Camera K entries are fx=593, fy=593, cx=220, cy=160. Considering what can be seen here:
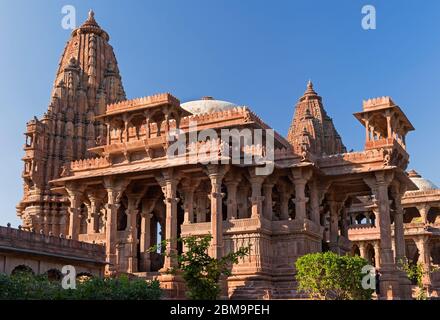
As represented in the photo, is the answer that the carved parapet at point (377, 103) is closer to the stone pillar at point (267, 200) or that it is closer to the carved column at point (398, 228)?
the carved column at point (398, 228)

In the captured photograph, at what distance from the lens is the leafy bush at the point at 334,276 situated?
25.4 meters

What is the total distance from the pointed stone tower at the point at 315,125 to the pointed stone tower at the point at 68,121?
19.4 metres

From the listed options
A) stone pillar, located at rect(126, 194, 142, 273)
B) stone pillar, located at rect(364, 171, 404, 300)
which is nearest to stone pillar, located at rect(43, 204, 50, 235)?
stone pillar, located at rect(126, 194, 142, 273)

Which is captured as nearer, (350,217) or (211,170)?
(211,170)

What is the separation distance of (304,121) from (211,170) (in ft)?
109

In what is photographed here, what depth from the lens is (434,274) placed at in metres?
49.0

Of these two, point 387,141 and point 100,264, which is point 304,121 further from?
point 100,264

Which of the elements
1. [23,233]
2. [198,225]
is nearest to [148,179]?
[198,225]

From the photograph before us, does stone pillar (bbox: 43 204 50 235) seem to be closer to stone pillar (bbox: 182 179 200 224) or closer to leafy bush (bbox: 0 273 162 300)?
stone pillar (bbox: 182 179 200 224)

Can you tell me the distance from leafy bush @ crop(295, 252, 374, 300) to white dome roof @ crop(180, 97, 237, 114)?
76.2 ft

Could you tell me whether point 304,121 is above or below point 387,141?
above

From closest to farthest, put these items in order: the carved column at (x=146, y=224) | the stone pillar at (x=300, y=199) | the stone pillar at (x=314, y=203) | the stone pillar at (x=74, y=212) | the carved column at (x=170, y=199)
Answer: the carved column at (x=170, y=199) < the stone pillar at (x=300, y=199) < the stone pillar at (x=314, y=203) < the stone pillar at (x=74, y=212) < the carved column at (x=146, y=224)

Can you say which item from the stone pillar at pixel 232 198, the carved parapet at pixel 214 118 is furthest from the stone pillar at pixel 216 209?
the carved parapet at pixel 214 118

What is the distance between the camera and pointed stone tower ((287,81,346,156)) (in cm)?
6375
